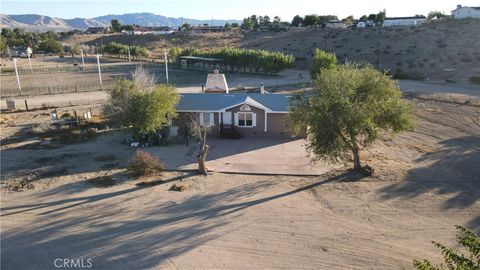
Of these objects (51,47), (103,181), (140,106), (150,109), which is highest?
(51,47)

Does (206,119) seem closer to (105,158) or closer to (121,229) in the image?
(105,158)

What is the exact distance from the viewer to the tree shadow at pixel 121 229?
14.6m

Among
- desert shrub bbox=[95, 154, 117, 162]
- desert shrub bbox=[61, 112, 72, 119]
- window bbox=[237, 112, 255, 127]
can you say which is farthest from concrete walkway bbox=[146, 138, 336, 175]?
desert shrub bbox=[61, 112, 72, 119]

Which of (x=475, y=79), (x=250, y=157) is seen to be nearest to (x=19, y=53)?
(x=250, y=157)

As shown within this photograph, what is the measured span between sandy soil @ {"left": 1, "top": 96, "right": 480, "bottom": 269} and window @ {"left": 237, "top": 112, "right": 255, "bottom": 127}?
7.60 meters

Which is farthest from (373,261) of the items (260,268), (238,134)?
(238,134)

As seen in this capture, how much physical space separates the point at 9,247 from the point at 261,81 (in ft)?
149

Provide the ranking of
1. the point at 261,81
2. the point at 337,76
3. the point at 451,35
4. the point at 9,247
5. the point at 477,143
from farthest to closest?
the point at 451,35, the point at 261,81, the point at 477,143, the point at 337,76, the point at 9,247

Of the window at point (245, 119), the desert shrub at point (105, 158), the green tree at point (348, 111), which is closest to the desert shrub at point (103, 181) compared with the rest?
the desert shrub at point (105, 158)

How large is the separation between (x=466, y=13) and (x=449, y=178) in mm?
90220

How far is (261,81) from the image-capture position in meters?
57.5

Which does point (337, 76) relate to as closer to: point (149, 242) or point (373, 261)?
point (373, 261)

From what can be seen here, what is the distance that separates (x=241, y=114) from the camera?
29.0 metres

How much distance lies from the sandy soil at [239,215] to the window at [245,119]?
760cm
